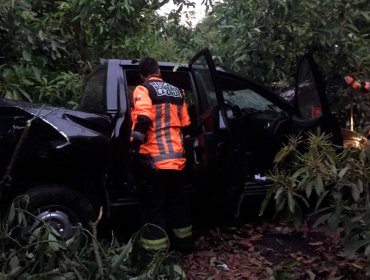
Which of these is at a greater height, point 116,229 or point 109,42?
point 109,42

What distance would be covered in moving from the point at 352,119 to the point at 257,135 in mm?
1217

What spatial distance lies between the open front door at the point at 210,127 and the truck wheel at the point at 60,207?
0.99 m

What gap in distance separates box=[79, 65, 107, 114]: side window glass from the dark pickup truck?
0.01 meters

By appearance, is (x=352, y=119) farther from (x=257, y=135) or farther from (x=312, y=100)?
(x=257, y=135)

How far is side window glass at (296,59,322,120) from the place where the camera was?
16.0ft

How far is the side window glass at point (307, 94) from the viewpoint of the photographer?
487 cm

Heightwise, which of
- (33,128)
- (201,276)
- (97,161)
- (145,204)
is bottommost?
(201,276)

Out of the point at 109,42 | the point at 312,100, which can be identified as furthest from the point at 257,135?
the point at 109,42

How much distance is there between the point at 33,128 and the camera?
379 cm

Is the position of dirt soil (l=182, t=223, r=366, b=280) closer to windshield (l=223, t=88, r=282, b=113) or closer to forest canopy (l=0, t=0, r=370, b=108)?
windshield (l=223, t=88, r=282, b=113)

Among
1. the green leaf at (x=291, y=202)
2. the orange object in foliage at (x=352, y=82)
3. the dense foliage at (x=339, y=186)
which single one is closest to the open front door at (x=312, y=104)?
the orange object in foliage at (x=352, y=82)

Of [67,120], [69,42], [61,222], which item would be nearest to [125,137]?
[67,120]

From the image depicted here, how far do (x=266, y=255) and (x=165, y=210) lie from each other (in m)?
0.92

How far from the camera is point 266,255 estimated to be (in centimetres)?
429
